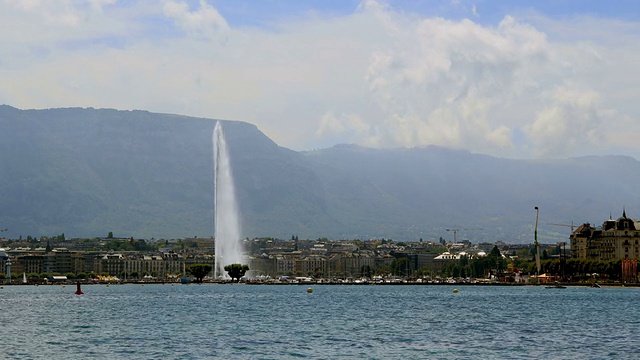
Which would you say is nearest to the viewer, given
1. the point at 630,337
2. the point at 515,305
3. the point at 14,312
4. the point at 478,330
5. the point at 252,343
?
the point at 252,343

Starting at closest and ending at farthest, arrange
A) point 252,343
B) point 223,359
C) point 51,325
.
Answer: point 223,359 < point 252,343 < point 51,325

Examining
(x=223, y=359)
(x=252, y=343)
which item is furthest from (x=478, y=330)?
(x=223, y=359)

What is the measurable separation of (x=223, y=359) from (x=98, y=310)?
55817 millimetres

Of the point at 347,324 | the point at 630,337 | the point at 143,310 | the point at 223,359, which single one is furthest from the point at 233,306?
the point at 223,359

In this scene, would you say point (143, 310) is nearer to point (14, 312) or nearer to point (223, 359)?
point (14, 312)

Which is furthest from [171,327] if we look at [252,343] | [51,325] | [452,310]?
[452,310]

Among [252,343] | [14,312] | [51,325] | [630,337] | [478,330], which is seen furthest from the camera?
[14,312]

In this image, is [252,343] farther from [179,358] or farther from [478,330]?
[478,330]

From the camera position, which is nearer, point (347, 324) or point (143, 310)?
point (347, 324)

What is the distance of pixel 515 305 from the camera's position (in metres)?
125

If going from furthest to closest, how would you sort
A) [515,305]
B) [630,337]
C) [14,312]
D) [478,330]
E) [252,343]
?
1. [515,305]
2. [14,312]
3. [478,330]
4. [630,337]
5. [252,343]

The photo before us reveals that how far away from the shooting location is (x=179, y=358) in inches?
2411

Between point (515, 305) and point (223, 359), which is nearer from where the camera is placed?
point (223, 359)

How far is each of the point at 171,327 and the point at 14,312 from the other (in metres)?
30.2
